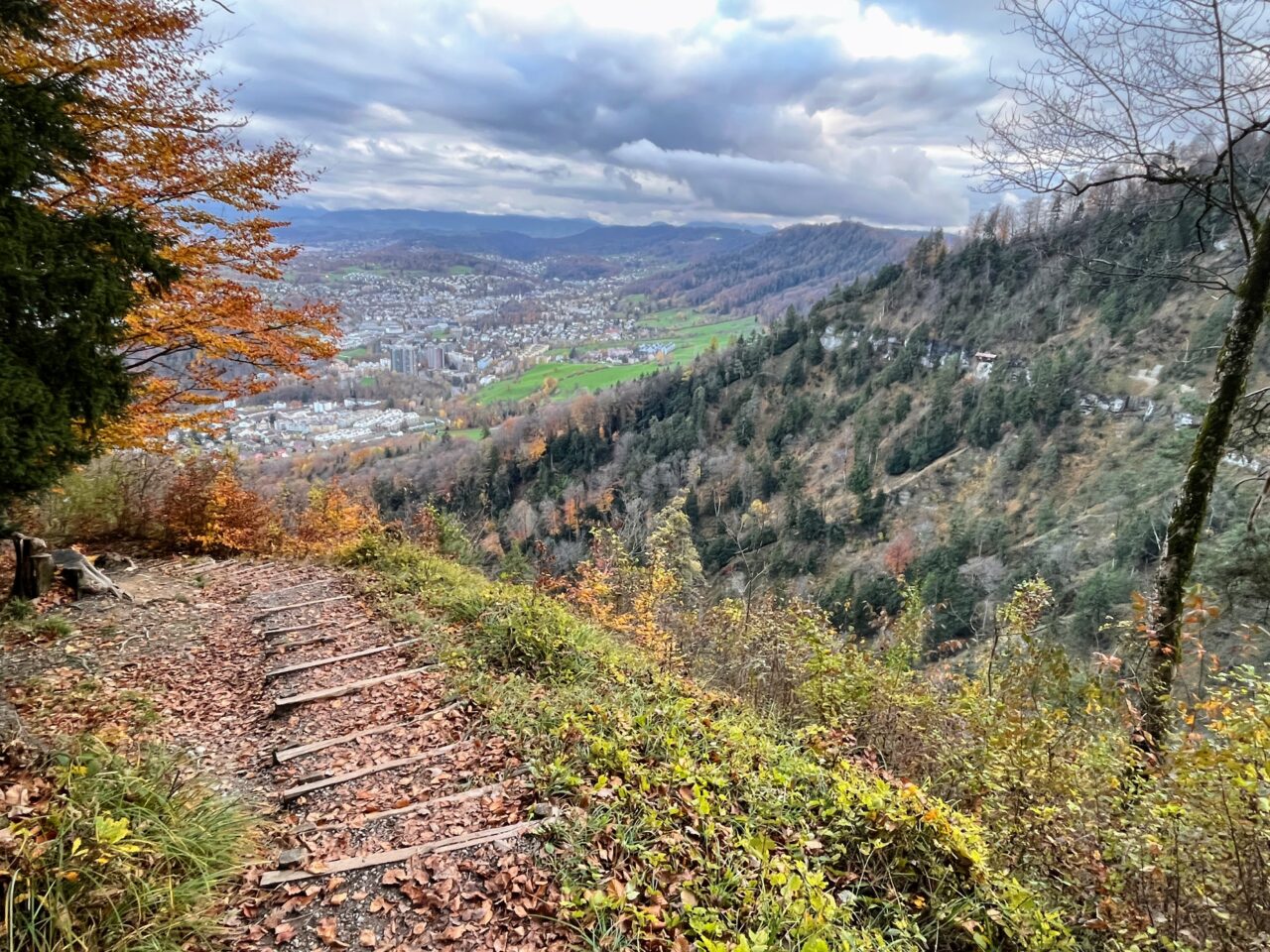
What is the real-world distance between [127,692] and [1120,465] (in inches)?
2802

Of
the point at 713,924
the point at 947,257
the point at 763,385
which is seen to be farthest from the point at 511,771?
the point at 947,257

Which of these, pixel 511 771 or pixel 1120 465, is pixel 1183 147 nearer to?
pixel 511 771

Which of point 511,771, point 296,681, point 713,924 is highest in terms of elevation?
point 713,924

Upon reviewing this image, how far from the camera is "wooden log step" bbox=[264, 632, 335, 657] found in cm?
645

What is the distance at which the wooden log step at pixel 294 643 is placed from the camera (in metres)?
6.45

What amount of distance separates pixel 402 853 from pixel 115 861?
134cm

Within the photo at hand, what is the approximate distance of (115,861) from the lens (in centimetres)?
271

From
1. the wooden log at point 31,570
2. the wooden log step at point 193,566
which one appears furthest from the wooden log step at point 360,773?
the wooden log step at point 193,566

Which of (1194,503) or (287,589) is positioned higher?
(1194,503)

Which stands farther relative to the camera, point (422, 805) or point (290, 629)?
point (290, 629)

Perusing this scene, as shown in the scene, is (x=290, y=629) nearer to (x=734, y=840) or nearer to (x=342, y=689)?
(x=342, y=689)

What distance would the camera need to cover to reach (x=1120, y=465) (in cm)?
5494

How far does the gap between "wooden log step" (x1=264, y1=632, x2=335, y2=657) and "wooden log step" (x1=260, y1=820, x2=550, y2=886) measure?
3659 mm

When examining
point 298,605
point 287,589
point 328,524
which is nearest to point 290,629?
point 298,605
